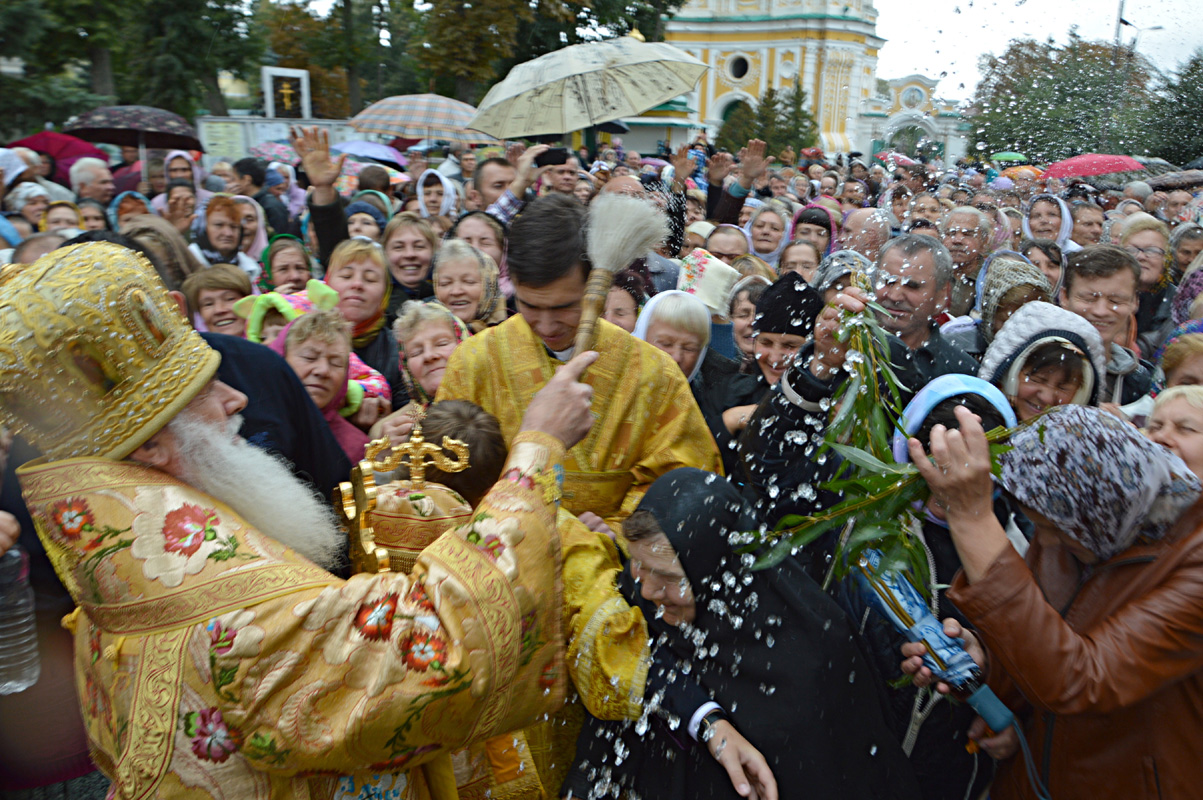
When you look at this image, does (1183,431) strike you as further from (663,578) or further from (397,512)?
(397,512)

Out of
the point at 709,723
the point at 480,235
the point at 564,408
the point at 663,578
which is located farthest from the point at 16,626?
the point at 480,235

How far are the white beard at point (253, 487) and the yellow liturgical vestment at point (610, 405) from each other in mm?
1073

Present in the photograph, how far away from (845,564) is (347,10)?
1106 inches

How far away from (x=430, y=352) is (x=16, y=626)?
2078 mm

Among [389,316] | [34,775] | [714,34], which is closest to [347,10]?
[389,316]

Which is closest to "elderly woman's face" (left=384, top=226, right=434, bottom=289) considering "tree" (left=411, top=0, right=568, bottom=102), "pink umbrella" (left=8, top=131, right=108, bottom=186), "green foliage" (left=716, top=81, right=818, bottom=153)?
"pink umbrella" (left=8, top=131, right=108, bottom=186)

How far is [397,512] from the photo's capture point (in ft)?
6.84

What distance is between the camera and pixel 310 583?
1.64 meters

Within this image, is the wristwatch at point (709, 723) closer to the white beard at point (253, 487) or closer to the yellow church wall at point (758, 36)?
the white beard at point (253, 487)

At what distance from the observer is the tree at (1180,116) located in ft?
64.2

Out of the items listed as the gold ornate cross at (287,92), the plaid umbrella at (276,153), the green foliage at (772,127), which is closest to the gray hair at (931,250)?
the plaid umbrella at (276,153)

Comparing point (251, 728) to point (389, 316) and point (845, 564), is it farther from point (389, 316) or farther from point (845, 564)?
point (389, 316)

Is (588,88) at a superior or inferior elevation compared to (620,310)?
superior

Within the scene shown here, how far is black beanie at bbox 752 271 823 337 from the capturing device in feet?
13.3
